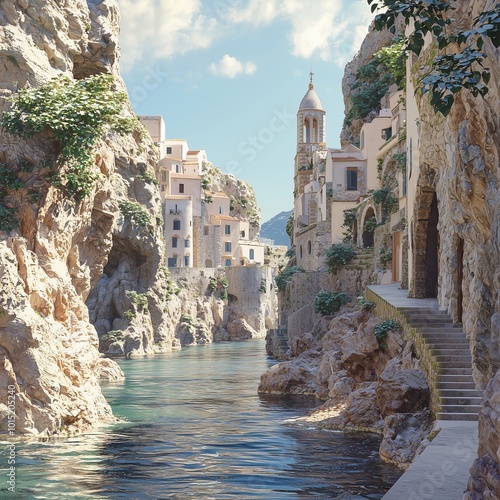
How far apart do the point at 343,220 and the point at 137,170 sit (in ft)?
56.9

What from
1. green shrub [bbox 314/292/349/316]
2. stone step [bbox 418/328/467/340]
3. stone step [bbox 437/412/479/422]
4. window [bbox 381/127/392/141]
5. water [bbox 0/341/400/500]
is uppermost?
window [bbox 381/127/392/141]

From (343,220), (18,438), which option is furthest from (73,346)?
(343,220)

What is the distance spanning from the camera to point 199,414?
1227 inches

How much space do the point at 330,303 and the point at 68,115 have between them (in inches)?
1201

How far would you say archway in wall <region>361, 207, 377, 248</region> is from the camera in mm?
57500

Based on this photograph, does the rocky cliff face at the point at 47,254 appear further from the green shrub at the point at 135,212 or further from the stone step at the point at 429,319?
the green shrub at the point at 135,212

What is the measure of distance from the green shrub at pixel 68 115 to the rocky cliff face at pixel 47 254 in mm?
627

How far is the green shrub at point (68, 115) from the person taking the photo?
2452cm

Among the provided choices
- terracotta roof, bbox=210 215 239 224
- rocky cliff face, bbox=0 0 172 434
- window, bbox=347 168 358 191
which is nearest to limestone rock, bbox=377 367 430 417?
rocky cliff face, bbox=0 0 172 434

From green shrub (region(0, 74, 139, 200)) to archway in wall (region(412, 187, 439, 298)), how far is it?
1270 centimetres

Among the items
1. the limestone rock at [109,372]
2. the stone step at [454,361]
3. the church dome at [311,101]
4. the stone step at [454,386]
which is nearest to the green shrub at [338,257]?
the limestone rock at [109,372]

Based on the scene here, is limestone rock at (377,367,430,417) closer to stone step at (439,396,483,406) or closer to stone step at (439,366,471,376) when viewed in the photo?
stone step at (439,366,471,376)

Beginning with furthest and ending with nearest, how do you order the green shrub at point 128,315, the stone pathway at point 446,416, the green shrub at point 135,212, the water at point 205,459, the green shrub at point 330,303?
1. the green shrub at point 128,315
2. the green shrub at point 135,212
3. the green shrub at point 330,303
4. the water at point 205,459
5. the stone pathway at point 446,416

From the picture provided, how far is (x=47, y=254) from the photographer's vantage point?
84.5 feet
